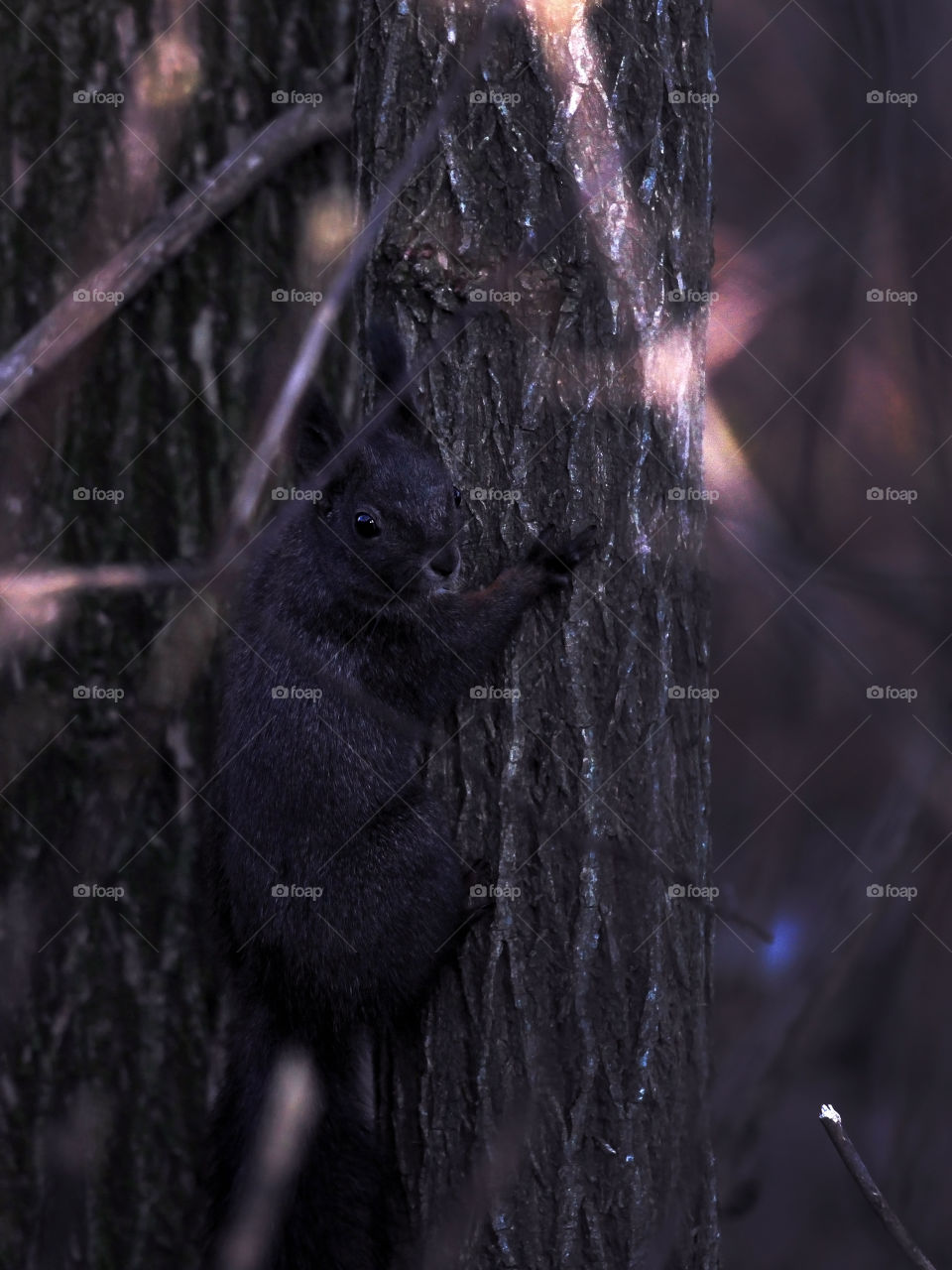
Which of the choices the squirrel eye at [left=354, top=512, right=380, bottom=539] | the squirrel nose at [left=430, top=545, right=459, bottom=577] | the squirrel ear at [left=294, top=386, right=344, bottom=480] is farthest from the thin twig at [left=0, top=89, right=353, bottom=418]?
the squirrel nose at [left=430, top=545, right=459, bottom=577]

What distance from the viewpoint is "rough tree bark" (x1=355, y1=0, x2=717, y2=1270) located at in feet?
7.00

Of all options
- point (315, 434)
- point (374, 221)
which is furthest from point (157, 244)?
point (374, 221)

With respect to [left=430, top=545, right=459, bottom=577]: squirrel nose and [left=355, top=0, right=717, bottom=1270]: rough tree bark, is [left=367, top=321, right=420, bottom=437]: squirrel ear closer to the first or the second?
[left=355, top=0, right=717, bottom=1270]: rough tree bark

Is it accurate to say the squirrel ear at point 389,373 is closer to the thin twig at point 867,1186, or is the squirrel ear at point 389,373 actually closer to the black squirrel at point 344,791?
the black squirrel at point 344,791

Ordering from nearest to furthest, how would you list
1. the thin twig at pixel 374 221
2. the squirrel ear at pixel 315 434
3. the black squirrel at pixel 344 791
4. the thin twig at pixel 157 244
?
the thin twig at pixel 374 221, the black squirrel at pixel 344 791, the squirrel ear at pixel 315 434, the thin twig at pixel 157 244

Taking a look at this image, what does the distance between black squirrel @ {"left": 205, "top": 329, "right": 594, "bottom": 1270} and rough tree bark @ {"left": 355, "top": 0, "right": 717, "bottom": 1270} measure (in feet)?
0.36

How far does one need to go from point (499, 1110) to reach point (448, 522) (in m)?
1.10

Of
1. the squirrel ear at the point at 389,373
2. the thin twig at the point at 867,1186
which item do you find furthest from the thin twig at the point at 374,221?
the thin twig at the point at 867,1186

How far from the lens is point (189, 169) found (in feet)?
11.4

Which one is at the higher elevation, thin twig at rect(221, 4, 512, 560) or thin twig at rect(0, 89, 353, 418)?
thin twig at rect(0, 89, 353, 418)

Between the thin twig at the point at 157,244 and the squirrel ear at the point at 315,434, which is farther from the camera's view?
the thin twig at the point at 157,244

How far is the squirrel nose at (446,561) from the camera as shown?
2502 millimetres

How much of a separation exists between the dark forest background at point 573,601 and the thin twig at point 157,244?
9 centimetres

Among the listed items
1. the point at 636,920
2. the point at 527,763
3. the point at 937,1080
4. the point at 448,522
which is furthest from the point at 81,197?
the point at 937,1080
